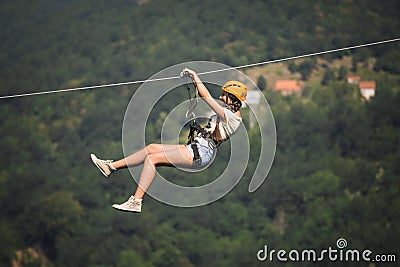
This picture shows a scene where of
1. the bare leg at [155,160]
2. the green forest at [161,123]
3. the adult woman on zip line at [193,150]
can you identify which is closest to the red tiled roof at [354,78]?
the green forest at [161,123]

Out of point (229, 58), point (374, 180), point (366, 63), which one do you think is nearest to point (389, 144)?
point (374, 180)

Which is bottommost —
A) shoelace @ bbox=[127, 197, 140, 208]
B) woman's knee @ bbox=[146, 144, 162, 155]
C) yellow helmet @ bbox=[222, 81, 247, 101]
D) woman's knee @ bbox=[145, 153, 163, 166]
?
shoelace @ bbox=[127, 197, 140, 208]

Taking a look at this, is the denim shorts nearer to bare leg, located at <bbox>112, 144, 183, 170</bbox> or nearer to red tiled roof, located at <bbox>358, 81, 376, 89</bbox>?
bare leg, located at <bbox>112, 144, 183, 170</bbox>

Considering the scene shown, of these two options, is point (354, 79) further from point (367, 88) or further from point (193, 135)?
point (193, 135)

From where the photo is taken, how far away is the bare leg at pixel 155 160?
42.6ft

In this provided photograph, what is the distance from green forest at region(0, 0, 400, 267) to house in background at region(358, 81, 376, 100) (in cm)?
99

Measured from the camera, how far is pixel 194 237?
234ft

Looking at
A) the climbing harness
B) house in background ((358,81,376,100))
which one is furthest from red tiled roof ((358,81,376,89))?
the climbing harness

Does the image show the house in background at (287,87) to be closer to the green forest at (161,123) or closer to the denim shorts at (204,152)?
the green forest at (161,123)

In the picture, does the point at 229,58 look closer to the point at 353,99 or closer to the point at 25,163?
the point at 353,99

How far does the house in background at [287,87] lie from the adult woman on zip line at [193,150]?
8566cm

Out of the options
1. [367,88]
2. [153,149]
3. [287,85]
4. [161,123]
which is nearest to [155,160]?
[153,149]

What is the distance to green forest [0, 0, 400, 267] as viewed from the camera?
227 feet

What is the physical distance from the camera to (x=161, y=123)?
9400cm
